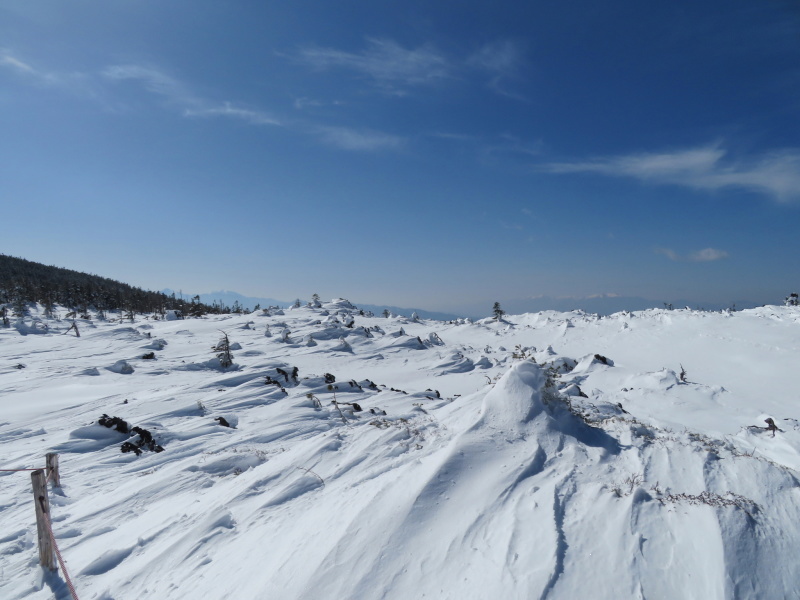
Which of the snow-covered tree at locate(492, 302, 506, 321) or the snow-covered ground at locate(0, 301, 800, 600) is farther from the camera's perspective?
the snow-covered tree at locate(492, 302, 506, 321)

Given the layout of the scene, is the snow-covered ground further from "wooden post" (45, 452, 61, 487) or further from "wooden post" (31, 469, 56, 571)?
"wooden post" (45, 452, 61, 487)

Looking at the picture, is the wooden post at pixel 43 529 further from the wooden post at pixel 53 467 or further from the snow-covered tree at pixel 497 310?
the snow-covered tree at pixel 497 310

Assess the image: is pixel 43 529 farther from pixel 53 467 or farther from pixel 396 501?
pixel 396 501

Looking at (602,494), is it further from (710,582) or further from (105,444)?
(105,444)

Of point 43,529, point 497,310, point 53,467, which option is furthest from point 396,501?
point 497,310

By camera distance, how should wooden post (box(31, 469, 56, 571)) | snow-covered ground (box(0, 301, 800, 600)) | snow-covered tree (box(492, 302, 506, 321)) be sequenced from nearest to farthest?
snow-covered ground (box(0, 301, 800, 600)) → wooden post (box(31, 469, 56, 571)) → snow-covered tree (box(492, 302, 506, 321))

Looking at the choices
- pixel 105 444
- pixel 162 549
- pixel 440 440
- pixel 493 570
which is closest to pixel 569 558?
pixel 493 570

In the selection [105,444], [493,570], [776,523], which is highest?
[776,523]

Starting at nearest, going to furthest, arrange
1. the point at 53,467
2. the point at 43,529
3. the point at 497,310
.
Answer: the point at 43,529 → the point at 53,467 → the point at 497,310

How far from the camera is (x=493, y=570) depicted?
3.66 m

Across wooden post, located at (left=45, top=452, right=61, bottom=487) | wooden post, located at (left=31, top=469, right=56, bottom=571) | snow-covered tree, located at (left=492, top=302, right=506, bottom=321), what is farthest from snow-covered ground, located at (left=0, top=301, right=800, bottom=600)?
snow-covered tree, located at (left=492, top=302, right=506, bottom=321)

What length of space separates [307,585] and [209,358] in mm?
18173

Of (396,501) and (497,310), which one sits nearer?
(396,501)

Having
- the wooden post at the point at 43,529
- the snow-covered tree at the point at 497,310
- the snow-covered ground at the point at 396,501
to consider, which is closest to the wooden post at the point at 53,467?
the snow-covered ground at the point at 396,501
